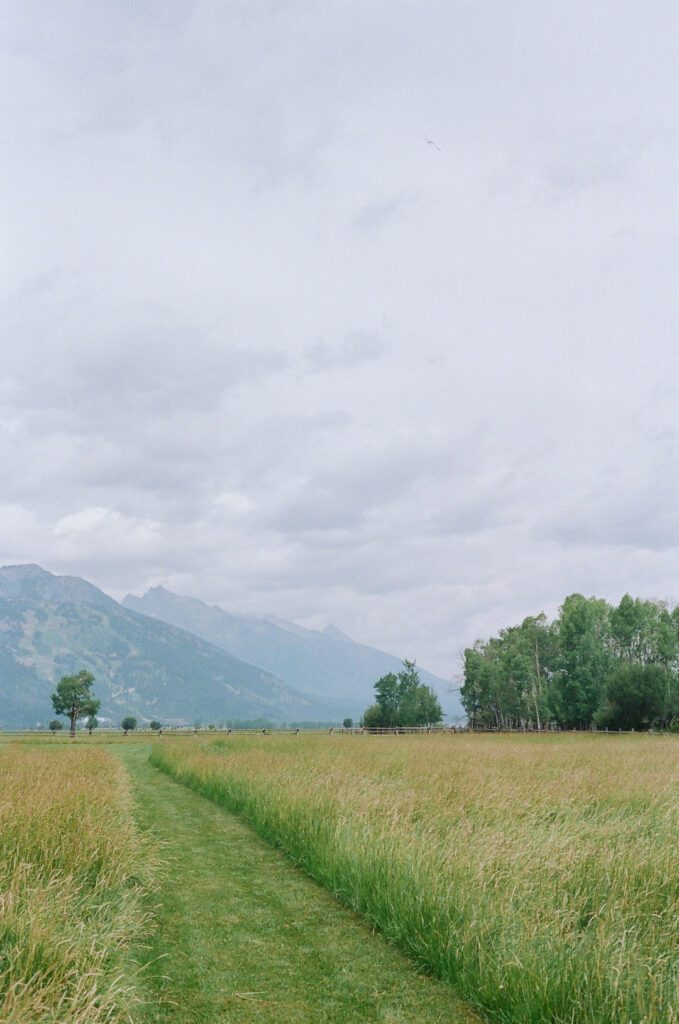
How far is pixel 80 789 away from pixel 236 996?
9978mm

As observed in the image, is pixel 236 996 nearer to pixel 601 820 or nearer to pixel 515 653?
pixel 601 820

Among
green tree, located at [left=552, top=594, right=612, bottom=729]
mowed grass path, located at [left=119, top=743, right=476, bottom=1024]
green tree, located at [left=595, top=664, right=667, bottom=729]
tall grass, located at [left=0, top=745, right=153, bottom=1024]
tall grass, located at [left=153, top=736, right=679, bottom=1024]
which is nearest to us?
tall grass, located at [left=0, top=745, right=153, bottom=1024]

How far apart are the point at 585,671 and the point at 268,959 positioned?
82.3m

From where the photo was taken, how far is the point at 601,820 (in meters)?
14.9

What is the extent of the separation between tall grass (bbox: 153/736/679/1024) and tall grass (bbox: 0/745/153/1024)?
359 cm

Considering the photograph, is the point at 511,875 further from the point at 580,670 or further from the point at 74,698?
the point at 74,698

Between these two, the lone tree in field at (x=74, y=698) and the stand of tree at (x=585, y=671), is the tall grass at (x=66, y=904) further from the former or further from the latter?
the lone tree in field at (x=74, y=698)

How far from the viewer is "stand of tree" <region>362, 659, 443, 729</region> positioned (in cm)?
11469

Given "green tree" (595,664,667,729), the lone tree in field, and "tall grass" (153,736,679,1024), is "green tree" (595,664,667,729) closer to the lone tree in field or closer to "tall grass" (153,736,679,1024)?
"tall grass" (153,736,679,1024)

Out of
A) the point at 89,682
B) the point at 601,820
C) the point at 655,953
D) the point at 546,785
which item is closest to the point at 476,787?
the point at 546,785

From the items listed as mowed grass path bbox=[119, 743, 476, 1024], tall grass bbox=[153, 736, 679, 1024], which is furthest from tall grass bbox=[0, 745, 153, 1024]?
tall grass bbox=[153, 736, 679, 1024]

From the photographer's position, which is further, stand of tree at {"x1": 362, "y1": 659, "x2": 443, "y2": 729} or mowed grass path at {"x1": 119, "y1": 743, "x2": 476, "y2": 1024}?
stand of tree at {"x1": 362, "y1": 659, "x2": 443, "y2": 729}

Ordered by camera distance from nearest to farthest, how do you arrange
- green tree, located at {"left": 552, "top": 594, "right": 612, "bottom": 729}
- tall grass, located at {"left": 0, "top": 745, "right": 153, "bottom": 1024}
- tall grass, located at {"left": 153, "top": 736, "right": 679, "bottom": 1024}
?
tall grass, located at {"left": 0, "top": 745, "right": 153, "bottom": 1024} → tall grass, located at {"left": 153, "top": 736, "right": 679, "bottom": 1024} → green tree, located at {"left": 552, "top": 594, "right": 612, "bottom": 729}

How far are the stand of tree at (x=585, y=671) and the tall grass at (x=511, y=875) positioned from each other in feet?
188
